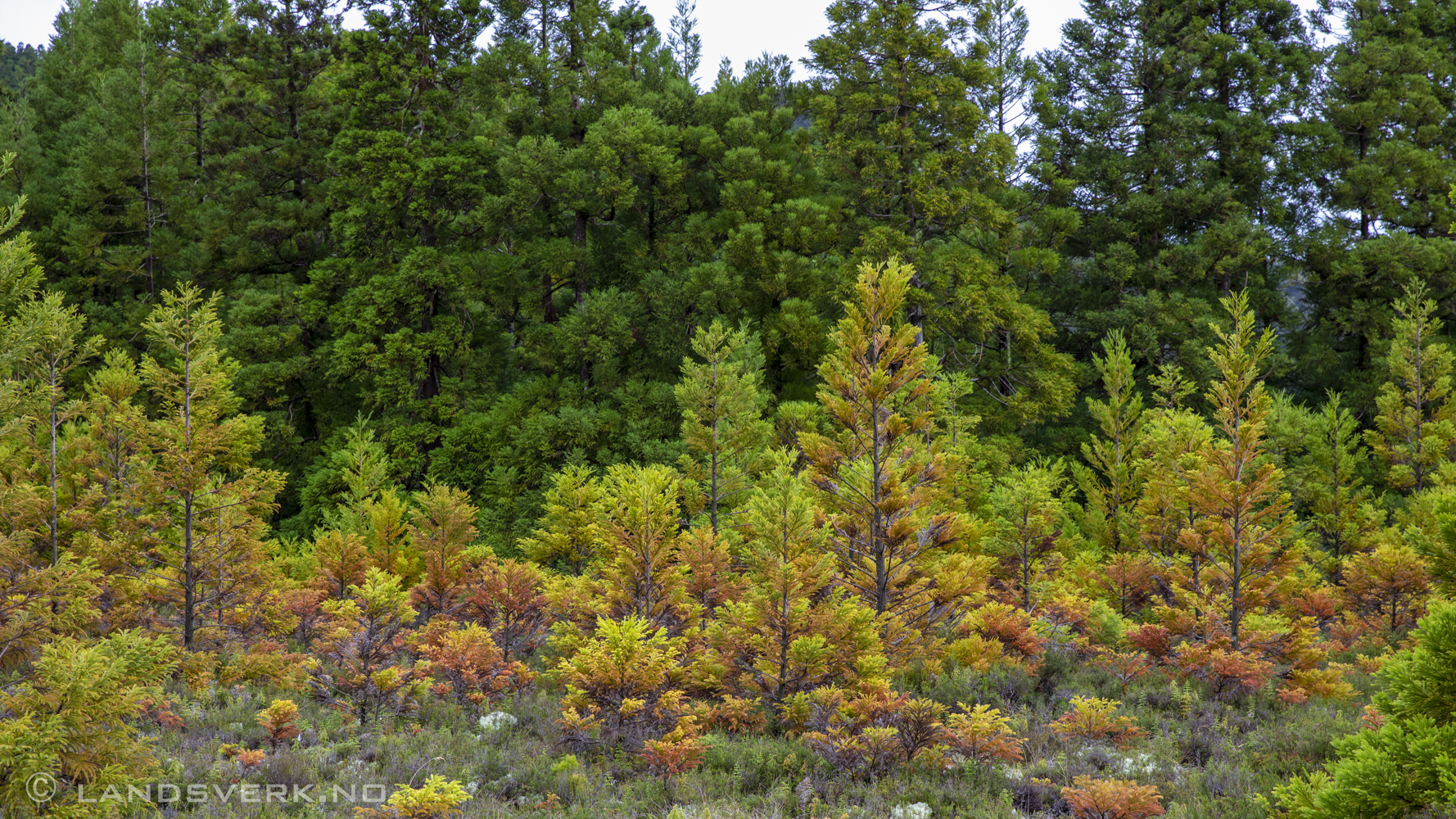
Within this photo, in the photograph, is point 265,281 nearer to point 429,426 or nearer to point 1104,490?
point 429,426

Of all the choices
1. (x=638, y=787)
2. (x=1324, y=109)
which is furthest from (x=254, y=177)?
(x=1324, y=109)

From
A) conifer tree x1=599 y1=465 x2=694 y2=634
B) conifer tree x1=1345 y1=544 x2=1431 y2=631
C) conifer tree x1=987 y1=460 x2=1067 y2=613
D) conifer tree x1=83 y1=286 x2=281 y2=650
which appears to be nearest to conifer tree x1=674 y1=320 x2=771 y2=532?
conifer tree x1=599 y1=465 x2=694 y2=634

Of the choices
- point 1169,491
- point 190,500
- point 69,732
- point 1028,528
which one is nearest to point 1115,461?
point 1169,491

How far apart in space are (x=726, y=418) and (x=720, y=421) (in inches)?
11.4

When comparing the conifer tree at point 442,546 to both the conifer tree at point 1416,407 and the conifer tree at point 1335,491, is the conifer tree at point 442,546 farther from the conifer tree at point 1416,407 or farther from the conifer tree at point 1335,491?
the conifer tree at point 1416,407

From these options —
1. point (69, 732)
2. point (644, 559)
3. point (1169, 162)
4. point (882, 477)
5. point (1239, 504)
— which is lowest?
point (69, 732)

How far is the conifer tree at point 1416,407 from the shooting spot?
18.1 meters

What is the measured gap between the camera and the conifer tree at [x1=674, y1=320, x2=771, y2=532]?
1560 centimetres

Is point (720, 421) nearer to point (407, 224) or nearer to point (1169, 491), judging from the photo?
point (1169, 491)

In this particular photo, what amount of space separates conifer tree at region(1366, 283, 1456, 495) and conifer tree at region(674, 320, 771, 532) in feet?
47.3

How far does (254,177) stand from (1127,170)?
26.8 m

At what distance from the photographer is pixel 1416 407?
61.6 feet

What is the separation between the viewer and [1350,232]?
23859 mm

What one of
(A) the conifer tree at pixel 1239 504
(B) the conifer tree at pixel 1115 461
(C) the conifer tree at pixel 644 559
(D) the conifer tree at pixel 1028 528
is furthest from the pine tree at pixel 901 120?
(C) the conifer tree at pixel 644 559
